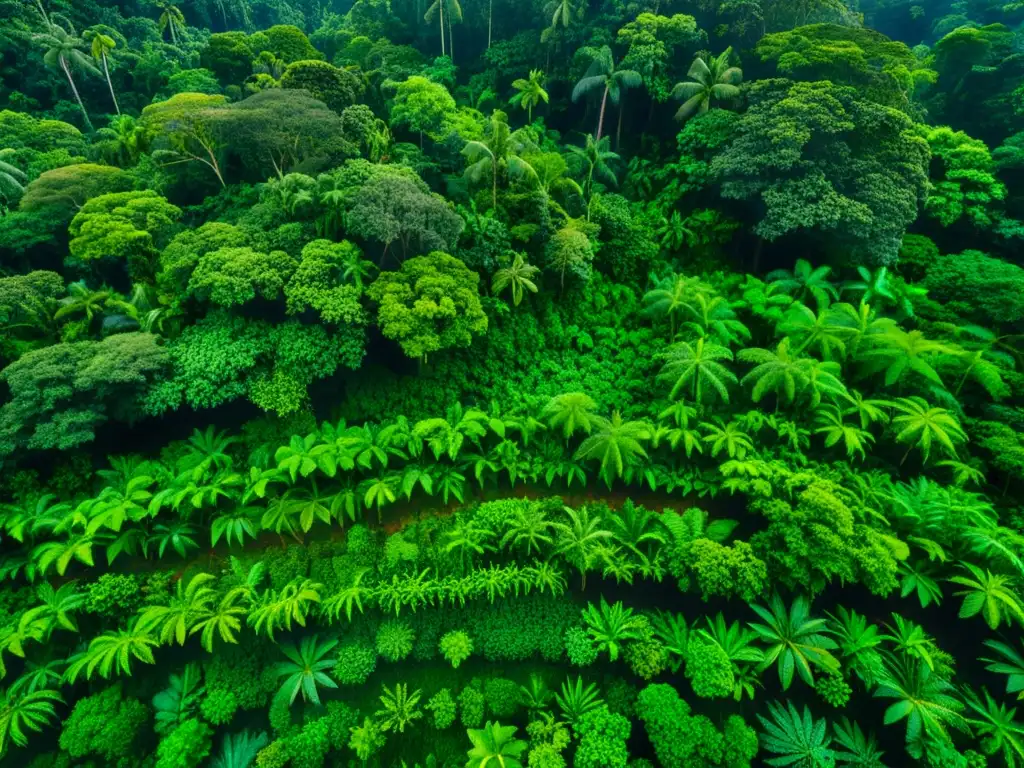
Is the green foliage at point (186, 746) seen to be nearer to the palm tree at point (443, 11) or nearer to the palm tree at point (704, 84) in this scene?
the palm tree at point (704, 84)

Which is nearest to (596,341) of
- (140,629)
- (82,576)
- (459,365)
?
(459,365)

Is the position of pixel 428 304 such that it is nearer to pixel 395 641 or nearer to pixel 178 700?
pixel 395 641

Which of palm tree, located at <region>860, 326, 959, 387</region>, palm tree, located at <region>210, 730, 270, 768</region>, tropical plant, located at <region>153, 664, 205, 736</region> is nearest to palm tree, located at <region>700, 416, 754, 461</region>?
palm tree, located at <region>860, 326, 959, 387</region>

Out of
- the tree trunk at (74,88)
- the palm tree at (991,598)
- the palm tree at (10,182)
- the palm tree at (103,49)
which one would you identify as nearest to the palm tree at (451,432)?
the palm tree at (991,598)

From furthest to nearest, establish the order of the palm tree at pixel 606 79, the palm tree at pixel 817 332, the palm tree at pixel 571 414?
the palm tree at pixel 606 79
the palm tree at pixel 817 332
the palm tree at pixel 571 414

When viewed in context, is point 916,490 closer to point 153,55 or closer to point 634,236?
point 634,236

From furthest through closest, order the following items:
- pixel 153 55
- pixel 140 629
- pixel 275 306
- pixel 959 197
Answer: pixel 153 55 < pixel 959 197 < pixel 275 306 < pixel 140 629

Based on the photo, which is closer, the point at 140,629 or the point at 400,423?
the point at 140,629
